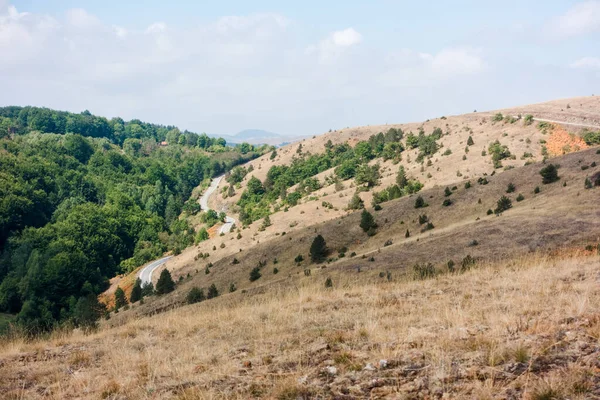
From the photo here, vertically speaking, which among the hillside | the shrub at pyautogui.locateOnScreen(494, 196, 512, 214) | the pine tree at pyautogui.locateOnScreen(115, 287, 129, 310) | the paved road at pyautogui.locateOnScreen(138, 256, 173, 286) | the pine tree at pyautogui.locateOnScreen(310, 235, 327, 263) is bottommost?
the paved road at pyautogui.locateOnScreen(138, 256, 173, 286)

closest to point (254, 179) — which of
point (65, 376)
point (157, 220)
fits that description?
point (157, 220)

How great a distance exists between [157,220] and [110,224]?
698 inches

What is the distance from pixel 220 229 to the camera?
343ft

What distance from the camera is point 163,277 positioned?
165 ft

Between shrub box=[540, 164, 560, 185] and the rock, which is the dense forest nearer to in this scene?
the rock

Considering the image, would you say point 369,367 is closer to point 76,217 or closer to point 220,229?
point 220,229

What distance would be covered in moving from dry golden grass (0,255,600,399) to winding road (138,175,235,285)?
213ft

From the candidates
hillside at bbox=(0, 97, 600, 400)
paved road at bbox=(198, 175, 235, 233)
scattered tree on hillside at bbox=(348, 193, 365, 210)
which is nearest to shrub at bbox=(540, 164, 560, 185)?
hillside at bbox=(0, 97, 600, 400)

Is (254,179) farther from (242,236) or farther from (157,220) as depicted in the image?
(242,236)

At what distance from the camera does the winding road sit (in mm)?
79919

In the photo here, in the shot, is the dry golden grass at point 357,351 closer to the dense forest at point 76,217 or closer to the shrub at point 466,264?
the shrub at point 466,264

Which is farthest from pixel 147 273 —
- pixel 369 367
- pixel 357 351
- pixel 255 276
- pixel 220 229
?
pixel 369 367

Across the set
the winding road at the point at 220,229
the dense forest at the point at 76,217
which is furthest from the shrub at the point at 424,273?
the winding road at the point at 220,229

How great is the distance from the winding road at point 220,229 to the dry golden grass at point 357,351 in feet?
213
